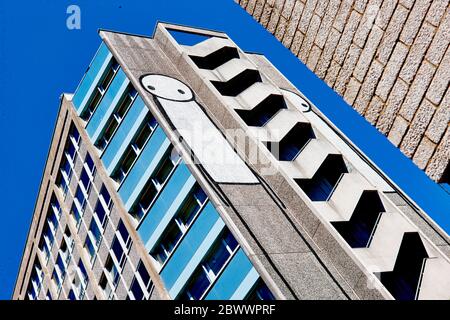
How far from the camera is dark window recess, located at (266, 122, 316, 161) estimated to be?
25750 millimetres

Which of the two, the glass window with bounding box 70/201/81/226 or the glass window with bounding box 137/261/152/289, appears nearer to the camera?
the glass window with bounding box 137/261/152/289

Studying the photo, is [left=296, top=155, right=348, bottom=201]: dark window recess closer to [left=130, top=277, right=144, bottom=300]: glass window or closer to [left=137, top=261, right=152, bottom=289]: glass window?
[left=137, top=261, right=152, bottom=289]: glass window

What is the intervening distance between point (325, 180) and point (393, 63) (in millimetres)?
20092

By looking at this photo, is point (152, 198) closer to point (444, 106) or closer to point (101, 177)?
point (101, 177)

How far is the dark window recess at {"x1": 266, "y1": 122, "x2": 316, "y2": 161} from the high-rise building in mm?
74

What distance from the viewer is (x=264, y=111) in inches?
1146

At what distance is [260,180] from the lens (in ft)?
74.8

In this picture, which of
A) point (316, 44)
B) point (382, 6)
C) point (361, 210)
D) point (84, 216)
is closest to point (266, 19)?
point (316, 44)

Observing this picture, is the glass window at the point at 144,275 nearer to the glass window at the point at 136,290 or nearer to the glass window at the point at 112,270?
the glass window at the point at 136,290

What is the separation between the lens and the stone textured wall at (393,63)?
14.4ft

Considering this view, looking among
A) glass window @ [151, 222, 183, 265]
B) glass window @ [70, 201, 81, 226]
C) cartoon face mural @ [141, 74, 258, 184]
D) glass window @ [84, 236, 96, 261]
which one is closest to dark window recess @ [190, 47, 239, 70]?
cartoon face mural @ [141, 74, 258, 184]

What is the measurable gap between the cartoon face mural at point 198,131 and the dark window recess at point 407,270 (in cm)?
667

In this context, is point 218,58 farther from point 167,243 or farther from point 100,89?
point 167,243

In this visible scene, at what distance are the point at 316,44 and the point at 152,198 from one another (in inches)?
749
